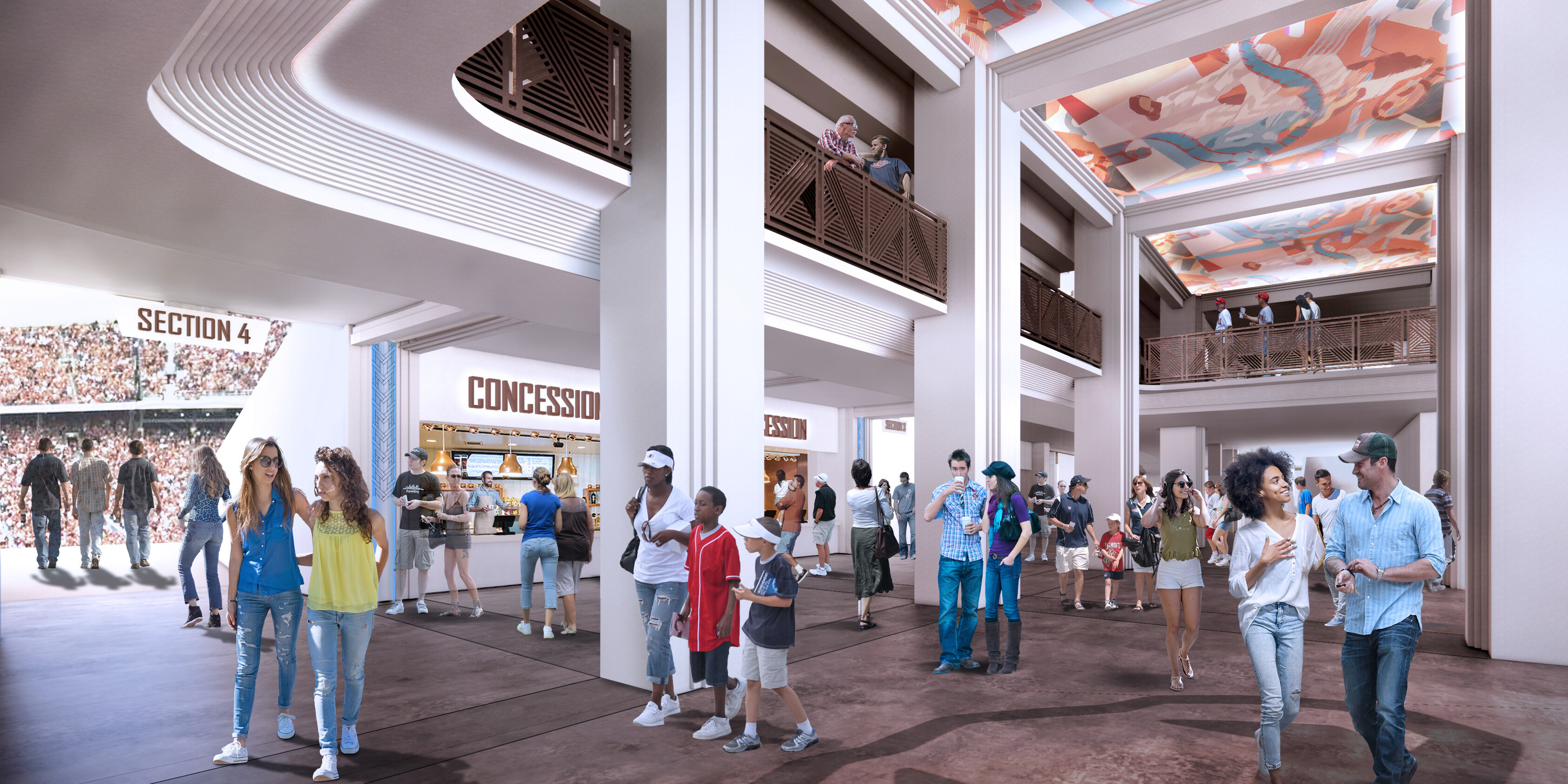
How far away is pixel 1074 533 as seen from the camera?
1030 cm

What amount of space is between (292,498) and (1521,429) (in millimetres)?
9719

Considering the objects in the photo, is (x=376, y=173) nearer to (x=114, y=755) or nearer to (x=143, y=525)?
(x=114, y=755)

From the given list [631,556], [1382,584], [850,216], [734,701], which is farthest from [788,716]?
[850,216]

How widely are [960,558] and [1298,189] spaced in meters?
12.7

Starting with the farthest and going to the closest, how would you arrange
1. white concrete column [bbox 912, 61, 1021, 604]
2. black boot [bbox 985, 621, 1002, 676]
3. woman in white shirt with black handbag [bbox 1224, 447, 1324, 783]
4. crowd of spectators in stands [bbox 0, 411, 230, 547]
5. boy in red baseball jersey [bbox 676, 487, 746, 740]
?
crowd of spectators in stands [bbox 0, 411, 230, 547], white concrete column [bbox 912, 61, 1021, 604], black boot [bbox 985, 621, 1002, 676], boy in red baseball jersey [bbox 676, 487, 746, 740], woman in white shirt with black handbag [bbox 1224, 447, 1324, 783]

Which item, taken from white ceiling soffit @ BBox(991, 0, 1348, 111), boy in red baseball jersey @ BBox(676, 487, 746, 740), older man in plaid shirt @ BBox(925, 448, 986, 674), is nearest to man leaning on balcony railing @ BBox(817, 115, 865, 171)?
white ceiling soffit @ BBox(991, 0, 1348, 111)

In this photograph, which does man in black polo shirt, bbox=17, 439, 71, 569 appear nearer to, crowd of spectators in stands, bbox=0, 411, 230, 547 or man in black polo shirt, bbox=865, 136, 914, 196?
crowd of spectators in stands, bbox=0, 411, 230, 547

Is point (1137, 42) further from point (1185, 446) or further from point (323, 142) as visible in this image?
point (1185, 446)

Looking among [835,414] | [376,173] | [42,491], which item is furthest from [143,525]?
[835,414]

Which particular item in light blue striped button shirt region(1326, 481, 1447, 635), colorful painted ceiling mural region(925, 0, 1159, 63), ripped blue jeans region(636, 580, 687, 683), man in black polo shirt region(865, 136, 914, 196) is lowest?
ripped blue jeans region(636, 580, 687, 683)

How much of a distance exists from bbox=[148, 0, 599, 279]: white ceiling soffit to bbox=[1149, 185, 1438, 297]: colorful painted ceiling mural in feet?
51.9

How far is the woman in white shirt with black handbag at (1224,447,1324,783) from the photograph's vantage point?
371 centimetres

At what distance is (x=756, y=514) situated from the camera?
6.63 m

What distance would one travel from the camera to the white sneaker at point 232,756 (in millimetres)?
4250
